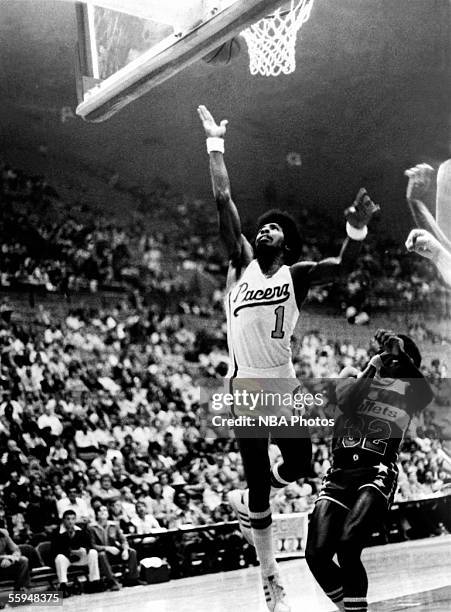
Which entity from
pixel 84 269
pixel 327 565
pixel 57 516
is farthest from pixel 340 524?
pixel 84 269

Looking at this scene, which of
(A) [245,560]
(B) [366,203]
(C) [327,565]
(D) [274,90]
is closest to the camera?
(C) [327,565]

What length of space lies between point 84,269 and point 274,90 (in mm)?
3305

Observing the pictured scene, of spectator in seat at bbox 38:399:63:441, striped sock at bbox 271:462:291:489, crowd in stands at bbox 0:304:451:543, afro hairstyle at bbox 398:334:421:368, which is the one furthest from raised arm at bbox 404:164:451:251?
spectator in seat at bbox 38:399:63:441

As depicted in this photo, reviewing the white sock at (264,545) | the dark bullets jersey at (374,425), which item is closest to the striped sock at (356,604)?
the white sock at (264,545)

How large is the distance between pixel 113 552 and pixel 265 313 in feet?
11.3

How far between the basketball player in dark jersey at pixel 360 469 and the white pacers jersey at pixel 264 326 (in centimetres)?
54

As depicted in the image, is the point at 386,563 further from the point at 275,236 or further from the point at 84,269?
the point at 84,269

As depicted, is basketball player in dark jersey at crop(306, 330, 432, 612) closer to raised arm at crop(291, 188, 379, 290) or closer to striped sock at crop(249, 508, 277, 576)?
striped sock at crop(249, 508, 277, 576)

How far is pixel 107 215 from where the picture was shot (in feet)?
35.9

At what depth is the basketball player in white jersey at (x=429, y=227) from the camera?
246 inches

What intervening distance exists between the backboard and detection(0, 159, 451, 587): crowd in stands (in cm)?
289

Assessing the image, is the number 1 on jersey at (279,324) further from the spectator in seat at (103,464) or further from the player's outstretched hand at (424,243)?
the spectator in seat at (103,464)

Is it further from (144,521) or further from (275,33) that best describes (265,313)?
(144,521)

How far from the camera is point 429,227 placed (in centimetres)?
632
